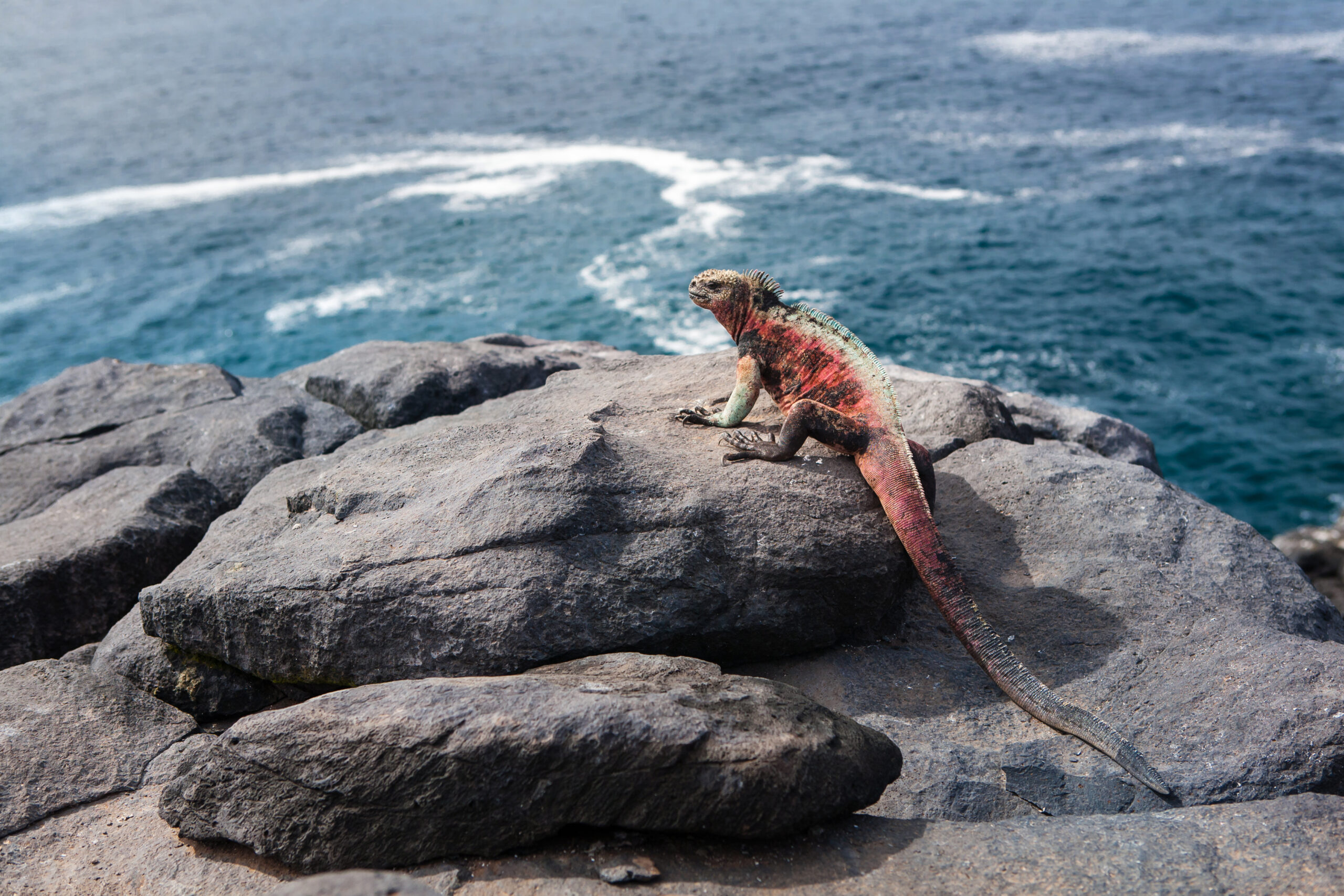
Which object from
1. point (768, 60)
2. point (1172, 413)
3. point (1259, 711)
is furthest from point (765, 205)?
point (1259, 711)

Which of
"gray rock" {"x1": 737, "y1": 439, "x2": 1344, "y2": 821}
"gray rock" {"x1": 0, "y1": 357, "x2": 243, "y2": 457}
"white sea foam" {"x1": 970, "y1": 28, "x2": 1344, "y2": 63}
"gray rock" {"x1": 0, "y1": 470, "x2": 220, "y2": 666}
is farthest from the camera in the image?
"white sea foam" {"x1": 970, "y1": 28, "x2": 1344, "y2": 63}

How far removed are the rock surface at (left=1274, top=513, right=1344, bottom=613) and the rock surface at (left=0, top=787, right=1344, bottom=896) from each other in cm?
864

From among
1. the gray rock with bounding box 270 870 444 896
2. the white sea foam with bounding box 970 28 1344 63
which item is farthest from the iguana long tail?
the white sea foam with bounding box 970 28 1344 63

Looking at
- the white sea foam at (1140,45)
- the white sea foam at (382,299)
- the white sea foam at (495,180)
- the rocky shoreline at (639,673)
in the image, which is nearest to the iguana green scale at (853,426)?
the rocky shoreline at (639,673)

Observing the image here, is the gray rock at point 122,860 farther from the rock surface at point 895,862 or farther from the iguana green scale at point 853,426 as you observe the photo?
the iguana green scale at point 853,426

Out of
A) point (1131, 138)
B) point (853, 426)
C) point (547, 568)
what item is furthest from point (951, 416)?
point (1131, 138)

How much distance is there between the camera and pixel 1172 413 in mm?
13219

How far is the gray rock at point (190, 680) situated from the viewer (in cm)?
500

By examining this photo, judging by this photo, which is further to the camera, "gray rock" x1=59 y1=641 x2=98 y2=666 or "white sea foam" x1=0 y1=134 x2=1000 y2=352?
"white sea foam" x1=0 y1=134 x2=1000 y2=352

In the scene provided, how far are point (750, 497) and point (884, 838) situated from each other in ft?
6.33

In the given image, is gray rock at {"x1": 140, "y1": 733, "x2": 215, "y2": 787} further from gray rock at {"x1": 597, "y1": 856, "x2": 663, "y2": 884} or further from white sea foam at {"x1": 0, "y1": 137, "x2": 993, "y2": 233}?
white sea foam at {"x1": 0, "y1": 137, "x2": 993, "y2": 233}

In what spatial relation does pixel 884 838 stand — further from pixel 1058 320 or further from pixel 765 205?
pixel 765 205

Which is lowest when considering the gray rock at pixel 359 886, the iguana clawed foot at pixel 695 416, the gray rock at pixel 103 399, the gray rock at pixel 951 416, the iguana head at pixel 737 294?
the gray rock at pixel 103 399

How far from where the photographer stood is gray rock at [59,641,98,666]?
564 centimetres
